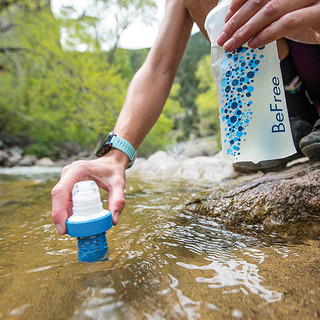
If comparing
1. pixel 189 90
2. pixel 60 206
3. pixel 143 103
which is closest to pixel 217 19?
pixel 143 103

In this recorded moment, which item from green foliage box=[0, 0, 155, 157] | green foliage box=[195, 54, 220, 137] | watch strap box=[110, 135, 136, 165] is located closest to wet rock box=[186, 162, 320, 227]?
watch strap box=[110, 135, 136, 165]

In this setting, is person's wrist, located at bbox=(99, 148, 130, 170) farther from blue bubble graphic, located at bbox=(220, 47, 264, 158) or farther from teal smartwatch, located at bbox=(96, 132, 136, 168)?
blue bubble graphic, located at bbox=(220, 47, 264, 158)

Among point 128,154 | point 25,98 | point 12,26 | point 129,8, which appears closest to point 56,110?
point 25,98

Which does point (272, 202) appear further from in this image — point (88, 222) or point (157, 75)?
point (157, 75)

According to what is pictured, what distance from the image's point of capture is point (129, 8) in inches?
589

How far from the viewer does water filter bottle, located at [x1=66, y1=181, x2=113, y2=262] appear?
76cm

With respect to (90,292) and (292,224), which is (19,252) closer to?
(90,292)

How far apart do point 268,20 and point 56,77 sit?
10.00m

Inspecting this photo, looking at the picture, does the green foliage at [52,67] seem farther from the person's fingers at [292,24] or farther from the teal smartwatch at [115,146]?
the person's fingers at [292,24]

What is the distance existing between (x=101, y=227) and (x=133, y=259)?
0.65ft

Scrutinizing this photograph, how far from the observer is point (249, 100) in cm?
102

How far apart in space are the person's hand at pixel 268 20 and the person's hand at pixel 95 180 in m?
0.75

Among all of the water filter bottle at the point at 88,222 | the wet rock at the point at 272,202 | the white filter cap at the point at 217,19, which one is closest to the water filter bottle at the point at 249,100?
the white filter cap at the point at 217,19

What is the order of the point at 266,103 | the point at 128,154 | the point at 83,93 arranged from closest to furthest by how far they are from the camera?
the point at 266,103
the point at 128,154
the point at 83,93
